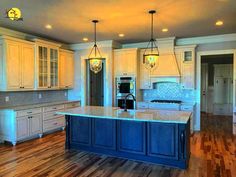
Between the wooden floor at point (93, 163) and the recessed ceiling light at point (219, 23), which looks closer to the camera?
the wooden floor at point (93, 163)

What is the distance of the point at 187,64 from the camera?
240 inches

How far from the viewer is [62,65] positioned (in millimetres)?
6762

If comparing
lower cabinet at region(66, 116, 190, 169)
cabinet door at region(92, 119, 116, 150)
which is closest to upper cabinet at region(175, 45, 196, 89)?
lower cabinet at region(66, 116, 190, 169)

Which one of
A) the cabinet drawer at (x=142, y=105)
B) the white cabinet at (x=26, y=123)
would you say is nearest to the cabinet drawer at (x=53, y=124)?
the white cabinet at (x=26, y=123)

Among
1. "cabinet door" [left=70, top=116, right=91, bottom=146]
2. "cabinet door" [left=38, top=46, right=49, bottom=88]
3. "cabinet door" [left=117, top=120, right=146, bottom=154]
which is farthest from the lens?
"cabinet door" [left=38, top=46, right=49, bottom=88]

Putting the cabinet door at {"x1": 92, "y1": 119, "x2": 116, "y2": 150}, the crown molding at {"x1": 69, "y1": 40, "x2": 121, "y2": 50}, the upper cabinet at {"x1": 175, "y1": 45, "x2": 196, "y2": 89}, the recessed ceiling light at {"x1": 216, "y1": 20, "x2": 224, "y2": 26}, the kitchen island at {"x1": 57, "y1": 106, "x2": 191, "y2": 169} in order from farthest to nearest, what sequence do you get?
the crown molding at {"x1": 69, "y1": 40, "x2": 121, "y2": 50} < the upper cabinet at {"x1": 175, "y1": 45, "x2": 196, "y2": 89} < the recessed ceiling light at {"x1": 216, "y1": 20, "x2": 224, "y2": 26} < the cabinet door at {"x1": 92, "y1": 119, "x2": 116, "y2": 150} < the kitchen island at {"x1": 57, "y1": 106, "x2": 191, "y2": 169}

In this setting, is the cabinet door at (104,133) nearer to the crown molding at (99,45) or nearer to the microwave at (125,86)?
the microwave at (125,86)

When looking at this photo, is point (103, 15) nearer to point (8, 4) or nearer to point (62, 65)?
point (8, 4)

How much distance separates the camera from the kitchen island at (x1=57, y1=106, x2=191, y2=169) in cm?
355

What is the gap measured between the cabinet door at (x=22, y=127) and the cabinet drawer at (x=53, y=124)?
1.93 feet

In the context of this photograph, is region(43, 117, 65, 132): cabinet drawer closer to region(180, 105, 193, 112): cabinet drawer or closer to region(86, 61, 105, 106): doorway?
region(86, 61, 105, 106): doorway

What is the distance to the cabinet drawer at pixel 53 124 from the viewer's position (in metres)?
5.70

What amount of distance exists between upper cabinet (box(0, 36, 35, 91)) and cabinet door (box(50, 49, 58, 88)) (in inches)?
28.8

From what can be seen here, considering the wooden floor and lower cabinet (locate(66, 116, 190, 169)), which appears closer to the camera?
the wooden floor
